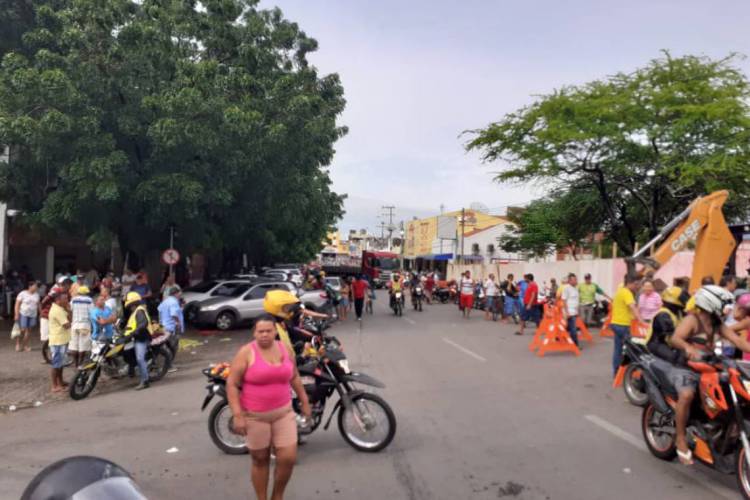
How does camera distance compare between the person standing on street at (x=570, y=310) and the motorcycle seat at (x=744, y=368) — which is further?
the person standing on street at (x=570, y=310)

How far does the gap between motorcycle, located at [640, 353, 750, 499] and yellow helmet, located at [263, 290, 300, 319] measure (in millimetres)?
3534

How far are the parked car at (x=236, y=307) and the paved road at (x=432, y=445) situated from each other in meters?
7.68

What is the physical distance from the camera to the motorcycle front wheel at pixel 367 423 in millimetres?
6301

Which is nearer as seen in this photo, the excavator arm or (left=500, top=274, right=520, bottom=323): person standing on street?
the excavator arm

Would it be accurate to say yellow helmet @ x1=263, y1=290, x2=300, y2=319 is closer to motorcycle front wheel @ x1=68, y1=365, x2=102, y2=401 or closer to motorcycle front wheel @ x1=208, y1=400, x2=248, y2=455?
motorcycle front wheel @ x1=208, y1=400, x2=248, y2=455

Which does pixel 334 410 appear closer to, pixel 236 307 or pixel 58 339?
pixel 58 339

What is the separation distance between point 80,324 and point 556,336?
928cm

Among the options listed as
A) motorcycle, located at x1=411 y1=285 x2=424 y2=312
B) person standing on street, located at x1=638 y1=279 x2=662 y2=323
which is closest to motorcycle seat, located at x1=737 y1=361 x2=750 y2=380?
person standing on street, located at x1=638 y1=279 x2=662 y2=323

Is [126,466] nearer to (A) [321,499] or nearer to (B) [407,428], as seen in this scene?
(A) [321,499]

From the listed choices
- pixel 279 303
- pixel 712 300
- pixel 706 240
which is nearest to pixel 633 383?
pixel 712 300

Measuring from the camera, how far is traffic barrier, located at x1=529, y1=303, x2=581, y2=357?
1365 centimetres

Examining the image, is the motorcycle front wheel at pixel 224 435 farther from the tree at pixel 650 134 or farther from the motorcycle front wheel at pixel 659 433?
the tree at pixel 650 134

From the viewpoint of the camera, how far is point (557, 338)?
13.8 meters

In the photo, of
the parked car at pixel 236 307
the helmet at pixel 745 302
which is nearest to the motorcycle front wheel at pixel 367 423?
the helmet at pixel 745 302
